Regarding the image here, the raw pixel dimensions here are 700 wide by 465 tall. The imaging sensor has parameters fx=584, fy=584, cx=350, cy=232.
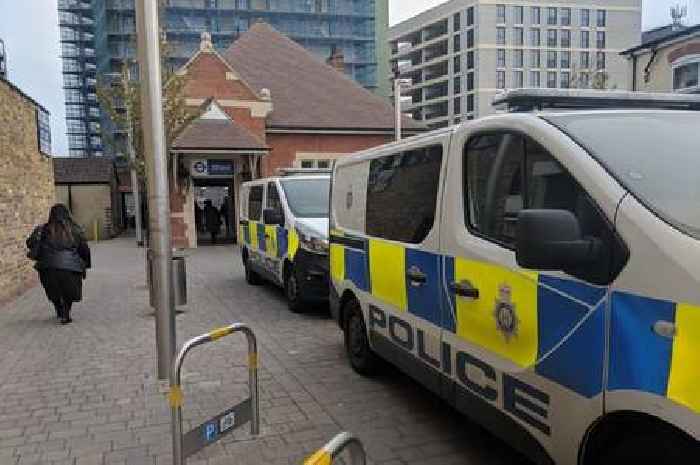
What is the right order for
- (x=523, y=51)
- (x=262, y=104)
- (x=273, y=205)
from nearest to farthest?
(x=273, y=205)
(x=262, y=104)
(x=523, y=51)

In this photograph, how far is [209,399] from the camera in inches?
190

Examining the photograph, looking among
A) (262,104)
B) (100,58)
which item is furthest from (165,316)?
(100,58)

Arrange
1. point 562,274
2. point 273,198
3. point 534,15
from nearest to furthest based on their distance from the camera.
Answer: point 562,274 → point 273,198 → point 534,15

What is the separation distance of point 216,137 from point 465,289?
17.4 metres

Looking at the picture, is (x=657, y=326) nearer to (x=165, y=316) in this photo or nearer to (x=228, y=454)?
(x=228, y=454)

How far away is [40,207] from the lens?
1211 cm

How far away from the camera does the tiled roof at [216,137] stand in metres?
19.0

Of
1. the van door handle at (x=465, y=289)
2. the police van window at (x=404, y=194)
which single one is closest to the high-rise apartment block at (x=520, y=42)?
the police van window at (x=404, y=194)

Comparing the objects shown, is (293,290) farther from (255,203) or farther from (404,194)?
(404,194)

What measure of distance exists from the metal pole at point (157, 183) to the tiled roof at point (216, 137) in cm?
1416

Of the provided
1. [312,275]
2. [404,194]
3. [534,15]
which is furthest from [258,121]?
[534,15]

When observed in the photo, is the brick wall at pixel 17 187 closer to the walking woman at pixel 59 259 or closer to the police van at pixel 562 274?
the walking woman at pixel 59 259

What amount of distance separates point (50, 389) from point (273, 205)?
4.77 metres

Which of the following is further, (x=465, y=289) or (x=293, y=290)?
(x=293, y=290)
